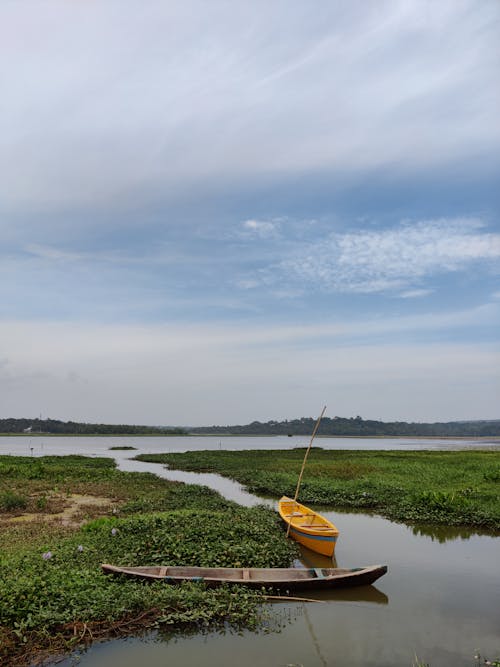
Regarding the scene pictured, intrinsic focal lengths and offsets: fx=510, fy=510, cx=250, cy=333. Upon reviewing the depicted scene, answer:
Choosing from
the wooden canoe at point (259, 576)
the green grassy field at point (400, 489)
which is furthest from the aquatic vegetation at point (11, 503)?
the green grassy field at point (400, 489)

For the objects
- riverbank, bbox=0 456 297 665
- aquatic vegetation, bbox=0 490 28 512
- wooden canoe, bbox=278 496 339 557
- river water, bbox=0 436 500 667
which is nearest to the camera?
river water, bbox=0 436 500 667

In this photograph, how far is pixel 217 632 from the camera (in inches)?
320

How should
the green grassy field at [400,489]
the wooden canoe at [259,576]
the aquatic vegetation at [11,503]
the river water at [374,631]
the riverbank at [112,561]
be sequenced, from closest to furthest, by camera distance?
1. the river water at [374,631]
2. the riverbank at [112,561]
3. the wooden canoe at [259,576]
4. the green grassy field at [400,489]
5. the aquatic vegetation at [11,503]

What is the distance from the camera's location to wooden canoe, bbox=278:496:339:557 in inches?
507

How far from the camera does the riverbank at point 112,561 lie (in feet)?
25.1

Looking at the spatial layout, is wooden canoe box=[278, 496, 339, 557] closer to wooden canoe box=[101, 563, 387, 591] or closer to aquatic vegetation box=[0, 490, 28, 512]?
wooden canoe box=[101, 563, 387, 591]

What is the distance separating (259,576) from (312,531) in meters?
3.65

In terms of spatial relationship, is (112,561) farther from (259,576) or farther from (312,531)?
(312,531)

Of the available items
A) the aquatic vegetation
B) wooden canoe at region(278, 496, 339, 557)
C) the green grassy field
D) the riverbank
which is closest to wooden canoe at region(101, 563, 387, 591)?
the riverbank

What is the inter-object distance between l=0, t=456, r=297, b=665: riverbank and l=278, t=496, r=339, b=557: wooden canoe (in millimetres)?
387

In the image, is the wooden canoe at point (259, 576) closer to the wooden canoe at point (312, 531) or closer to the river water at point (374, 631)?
the river water at point (374, 631)

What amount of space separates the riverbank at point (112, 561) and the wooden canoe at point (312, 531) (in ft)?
1.27

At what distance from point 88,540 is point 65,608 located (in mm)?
4445

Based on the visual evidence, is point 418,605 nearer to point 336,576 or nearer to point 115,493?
point 336,576
